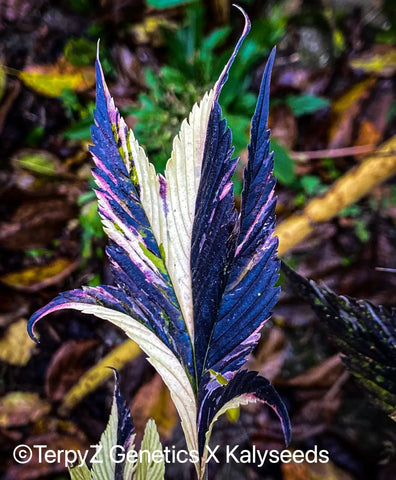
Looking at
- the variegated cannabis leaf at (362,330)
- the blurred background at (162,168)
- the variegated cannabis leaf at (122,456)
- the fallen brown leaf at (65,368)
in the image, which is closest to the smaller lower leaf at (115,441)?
the variegated cannabis leaf at (122,456)

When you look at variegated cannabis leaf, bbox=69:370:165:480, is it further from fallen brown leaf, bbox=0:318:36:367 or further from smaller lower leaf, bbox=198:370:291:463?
fallen brown leaf, bbox=0:318:36:367

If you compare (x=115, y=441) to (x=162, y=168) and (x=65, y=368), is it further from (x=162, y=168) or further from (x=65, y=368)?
(x=65, y=368)

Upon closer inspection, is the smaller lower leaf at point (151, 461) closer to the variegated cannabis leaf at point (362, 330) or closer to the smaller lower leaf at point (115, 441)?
the smaller lower leaf at point (115, 441)

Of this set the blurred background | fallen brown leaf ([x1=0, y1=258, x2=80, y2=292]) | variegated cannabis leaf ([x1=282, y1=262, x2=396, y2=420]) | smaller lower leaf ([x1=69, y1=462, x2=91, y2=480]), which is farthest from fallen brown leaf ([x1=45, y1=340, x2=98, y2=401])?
variegated cannabis leaf ([x1=282, y1=262, x2=396, y2=420])

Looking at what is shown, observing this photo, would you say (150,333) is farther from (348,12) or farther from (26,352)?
(348,12)

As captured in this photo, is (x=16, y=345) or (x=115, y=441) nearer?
(x=115, y=441)

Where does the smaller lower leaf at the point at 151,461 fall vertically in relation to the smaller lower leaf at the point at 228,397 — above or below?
below

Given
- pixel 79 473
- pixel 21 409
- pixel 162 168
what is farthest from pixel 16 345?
pixel 79 473
